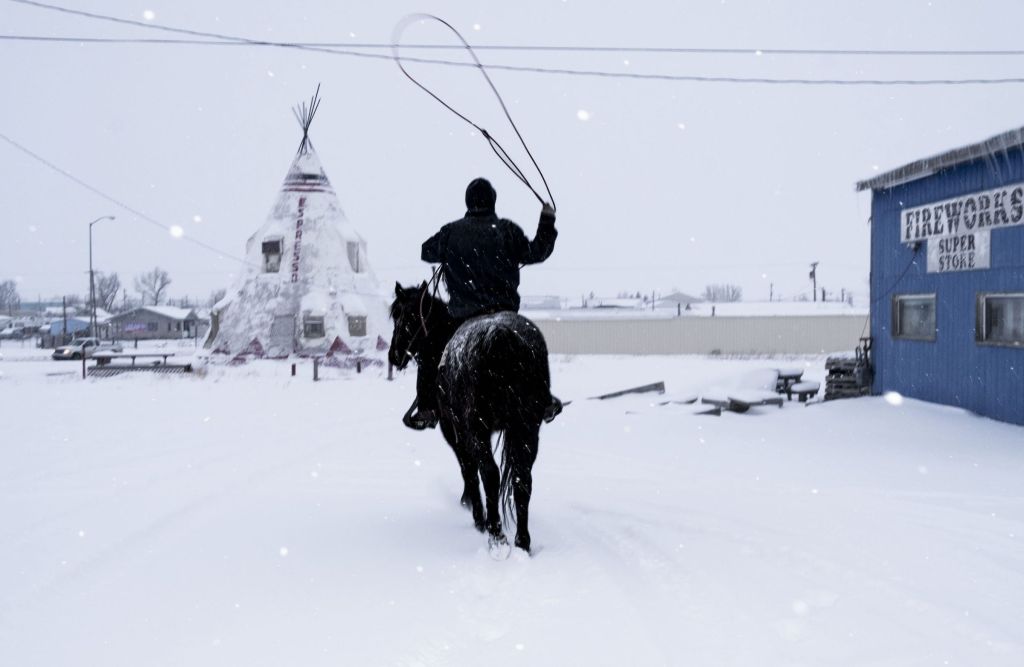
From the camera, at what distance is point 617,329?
40.0 meters

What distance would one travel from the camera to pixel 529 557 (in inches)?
179

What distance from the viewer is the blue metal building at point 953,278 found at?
34.4ft

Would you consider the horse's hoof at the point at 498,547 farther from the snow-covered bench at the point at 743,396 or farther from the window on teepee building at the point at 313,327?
the window on teepee building at the point at 313,327

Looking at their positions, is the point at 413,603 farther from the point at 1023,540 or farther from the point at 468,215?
the point at 1023,540

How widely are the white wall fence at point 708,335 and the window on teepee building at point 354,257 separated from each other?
39.3 feet

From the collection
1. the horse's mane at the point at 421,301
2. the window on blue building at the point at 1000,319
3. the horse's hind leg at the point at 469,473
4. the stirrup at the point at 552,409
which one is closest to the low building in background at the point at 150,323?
the window on blue building at the point at 1000,319

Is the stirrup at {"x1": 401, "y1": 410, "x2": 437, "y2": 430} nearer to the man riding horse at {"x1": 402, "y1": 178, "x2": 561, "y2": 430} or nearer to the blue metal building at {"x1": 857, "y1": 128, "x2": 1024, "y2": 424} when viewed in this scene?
the man riding horse at {"x1": 402, "y1": 178, "x2": 561, "y2": 430}

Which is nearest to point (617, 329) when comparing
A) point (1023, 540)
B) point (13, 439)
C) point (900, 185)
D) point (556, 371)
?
point (556, 371)

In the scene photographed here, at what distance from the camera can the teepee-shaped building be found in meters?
27.8

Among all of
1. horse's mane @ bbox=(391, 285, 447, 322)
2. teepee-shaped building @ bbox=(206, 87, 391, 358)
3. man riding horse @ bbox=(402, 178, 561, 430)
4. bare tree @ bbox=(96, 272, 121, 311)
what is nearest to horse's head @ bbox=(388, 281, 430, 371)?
horse's mane @ bbox=(391, 285, 447, 322)

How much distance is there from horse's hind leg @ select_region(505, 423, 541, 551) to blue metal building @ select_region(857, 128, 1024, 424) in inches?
353

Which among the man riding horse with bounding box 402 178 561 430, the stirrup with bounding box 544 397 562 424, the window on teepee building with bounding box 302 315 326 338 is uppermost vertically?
the man riding horse with bounding box 402 178 561 430

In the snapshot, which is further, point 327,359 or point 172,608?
point 327,359

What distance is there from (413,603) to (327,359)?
78.3ft
